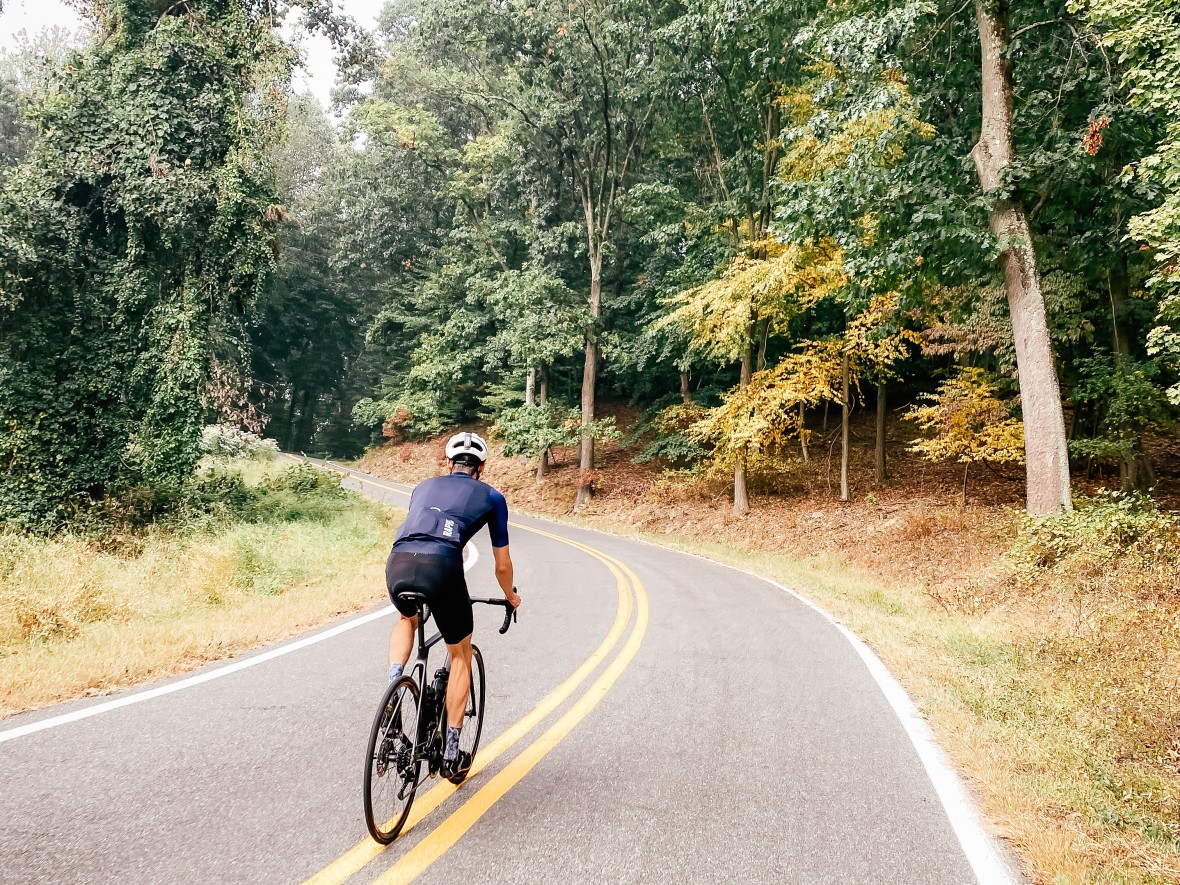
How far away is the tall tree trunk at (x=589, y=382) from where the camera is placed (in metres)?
24.9

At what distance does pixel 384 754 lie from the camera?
3.00 meters

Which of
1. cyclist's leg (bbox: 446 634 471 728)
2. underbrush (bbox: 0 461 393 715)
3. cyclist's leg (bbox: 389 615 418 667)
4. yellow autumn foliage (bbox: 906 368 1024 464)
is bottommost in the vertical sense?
underbrush (bbox: 0 461 393 715)

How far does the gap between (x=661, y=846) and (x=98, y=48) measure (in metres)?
18.9

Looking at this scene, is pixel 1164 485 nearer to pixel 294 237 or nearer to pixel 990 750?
pixel 990 750

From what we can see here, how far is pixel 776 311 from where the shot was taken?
17406mm

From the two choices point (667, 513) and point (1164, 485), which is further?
point (667, 513)

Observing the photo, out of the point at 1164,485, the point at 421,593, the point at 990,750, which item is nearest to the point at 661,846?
the point at 421,593

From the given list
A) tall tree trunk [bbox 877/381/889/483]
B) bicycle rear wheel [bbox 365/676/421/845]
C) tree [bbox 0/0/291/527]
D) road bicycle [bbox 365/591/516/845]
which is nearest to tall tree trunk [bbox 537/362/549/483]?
tall tree trunk [bbox 877/381/889/483]

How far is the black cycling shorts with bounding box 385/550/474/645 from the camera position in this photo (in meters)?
3.25

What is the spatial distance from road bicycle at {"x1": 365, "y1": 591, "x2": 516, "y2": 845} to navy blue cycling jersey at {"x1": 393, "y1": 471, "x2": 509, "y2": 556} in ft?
0.93

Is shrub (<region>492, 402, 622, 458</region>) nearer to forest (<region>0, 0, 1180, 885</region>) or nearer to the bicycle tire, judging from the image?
forest (<region>0, 0, 1180, 885</region>)

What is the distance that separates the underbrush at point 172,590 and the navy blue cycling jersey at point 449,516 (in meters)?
3.41

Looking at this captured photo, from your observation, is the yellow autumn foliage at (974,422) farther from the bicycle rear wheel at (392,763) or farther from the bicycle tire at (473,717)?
the bicycle rear wheel at (392,763)

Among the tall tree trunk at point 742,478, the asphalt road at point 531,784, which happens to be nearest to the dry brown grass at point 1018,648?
the asphalt road at point 531,784
